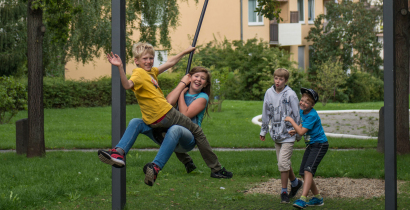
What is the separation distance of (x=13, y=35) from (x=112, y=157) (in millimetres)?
17538

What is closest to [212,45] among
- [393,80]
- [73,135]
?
[73,135]

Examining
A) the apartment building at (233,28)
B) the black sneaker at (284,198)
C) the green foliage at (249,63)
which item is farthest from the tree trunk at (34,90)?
the apartment building at (233,28)

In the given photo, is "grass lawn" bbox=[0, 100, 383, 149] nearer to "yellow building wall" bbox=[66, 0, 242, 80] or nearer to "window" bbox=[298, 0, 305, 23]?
"yellow building wall" bbox=[66, 0, 242, 80]

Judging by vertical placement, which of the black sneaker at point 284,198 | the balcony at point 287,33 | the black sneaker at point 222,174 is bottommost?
the black sneaker at point 284,198

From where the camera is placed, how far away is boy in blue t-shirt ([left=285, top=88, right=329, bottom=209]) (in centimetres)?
565

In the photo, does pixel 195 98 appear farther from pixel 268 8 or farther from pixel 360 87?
pixel 360 87

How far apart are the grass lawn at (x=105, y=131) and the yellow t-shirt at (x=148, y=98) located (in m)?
6.74

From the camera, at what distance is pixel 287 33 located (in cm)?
3231

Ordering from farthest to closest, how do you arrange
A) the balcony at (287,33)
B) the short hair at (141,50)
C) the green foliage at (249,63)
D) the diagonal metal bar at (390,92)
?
1. the balcony at (287,33)
2. the green foliage at (249,63)
3. the short hair at (141,50)
4. the diagonal metal bar at (390,92)

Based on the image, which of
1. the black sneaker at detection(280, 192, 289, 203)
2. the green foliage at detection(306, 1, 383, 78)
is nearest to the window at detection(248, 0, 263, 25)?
the green foliage at detection(306, 1, 383, 78)

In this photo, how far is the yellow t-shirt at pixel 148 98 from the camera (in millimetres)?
4641

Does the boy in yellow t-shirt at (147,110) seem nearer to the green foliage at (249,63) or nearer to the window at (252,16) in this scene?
the green foliage at (249,63)

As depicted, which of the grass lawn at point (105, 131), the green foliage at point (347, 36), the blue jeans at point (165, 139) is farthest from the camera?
the green foliage at point (347, 36)

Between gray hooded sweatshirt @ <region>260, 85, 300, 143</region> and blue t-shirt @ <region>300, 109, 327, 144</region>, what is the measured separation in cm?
13
